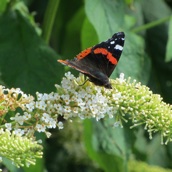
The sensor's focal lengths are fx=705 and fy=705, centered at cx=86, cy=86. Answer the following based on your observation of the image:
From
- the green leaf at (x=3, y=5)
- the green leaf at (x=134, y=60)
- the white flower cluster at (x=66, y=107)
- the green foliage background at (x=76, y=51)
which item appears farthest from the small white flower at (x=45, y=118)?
the green leaf at (x=3, y=5)

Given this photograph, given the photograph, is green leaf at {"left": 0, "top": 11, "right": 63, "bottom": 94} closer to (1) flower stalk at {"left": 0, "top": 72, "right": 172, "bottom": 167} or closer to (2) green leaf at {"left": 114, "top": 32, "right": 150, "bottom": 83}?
(2) green leaf at {"left": 114, "top": 32, "right": 150, "bottom": 83}

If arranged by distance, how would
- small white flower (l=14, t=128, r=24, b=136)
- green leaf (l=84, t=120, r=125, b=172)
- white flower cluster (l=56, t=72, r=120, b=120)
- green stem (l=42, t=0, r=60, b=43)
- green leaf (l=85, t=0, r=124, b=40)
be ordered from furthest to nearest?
green stem (l=42, t=0, r=60, b=43)
green leaf (l=84, t=120, r=125, b=172)
green leaf (l=85, t=0, r=124, b=40)
white flower cluster (l=56, t=72, r=120, b=120)
small white flower (l=14, t=128, r=24, b=136)

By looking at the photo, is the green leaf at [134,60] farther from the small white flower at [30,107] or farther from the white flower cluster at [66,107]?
the small white flower at [30,107]

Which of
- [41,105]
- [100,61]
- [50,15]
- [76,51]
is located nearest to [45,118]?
[41,105]

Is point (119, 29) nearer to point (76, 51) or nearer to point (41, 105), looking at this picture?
point (76, 51)

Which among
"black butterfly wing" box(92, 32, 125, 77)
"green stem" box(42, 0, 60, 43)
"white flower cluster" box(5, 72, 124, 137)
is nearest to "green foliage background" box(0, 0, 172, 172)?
"green stem" box(42, 0, 60, 43)

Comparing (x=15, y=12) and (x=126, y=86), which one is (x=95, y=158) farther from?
(x=126, y=86)

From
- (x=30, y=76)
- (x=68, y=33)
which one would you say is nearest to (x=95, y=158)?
(x=30, y=76)
